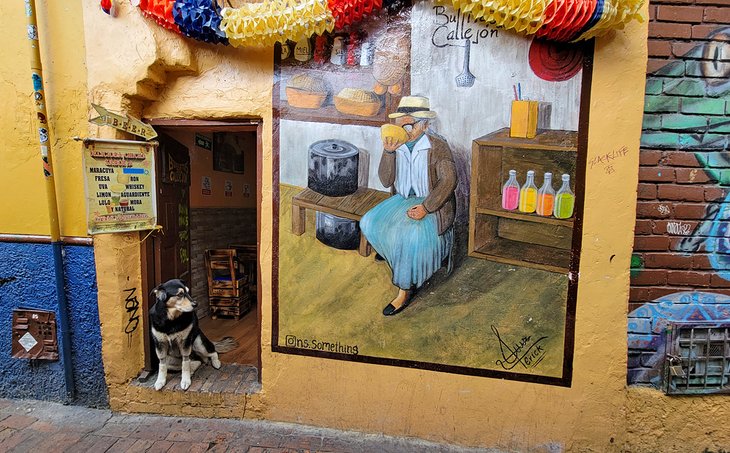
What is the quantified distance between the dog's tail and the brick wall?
36.2 inches

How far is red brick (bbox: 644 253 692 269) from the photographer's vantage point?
9.12ft

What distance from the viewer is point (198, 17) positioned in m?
2.78

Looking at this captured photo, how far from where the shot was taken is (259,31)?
278 centimetres

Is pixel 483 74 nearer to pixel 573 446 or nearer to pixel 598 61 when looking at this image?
pixel 598 61

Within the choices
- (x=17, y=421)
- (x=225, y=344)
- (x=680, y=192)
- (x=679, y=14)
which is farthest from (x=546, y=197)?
(x=17, y=421)

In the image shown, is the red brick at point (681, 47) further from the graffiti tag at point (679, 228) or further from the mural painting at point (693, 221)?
the graffiti tag at point (679, 228)

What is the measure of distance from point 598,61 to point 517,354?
8.16 feet

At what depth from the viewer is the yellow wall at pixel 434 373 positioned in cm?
275

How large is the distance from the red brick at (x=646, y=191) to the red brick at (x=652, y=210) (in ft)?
0.13

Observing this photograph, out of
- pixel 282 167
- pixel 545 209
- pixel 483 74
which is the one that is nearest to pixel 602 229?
pixel 545 209

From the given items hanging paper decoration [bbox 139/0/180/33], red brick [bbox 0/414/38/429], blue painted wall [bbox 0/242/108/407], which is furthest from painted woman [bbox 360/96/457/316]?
red brick [bbox 0/414/38/429]

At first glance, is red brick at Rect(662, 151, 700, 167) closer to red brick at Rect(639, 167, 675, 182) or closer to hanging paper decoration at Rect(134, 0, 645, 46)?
red brick at Rect(639, 167, 675, 182)

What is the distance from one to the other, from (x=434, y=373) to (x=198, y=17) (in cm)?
360
